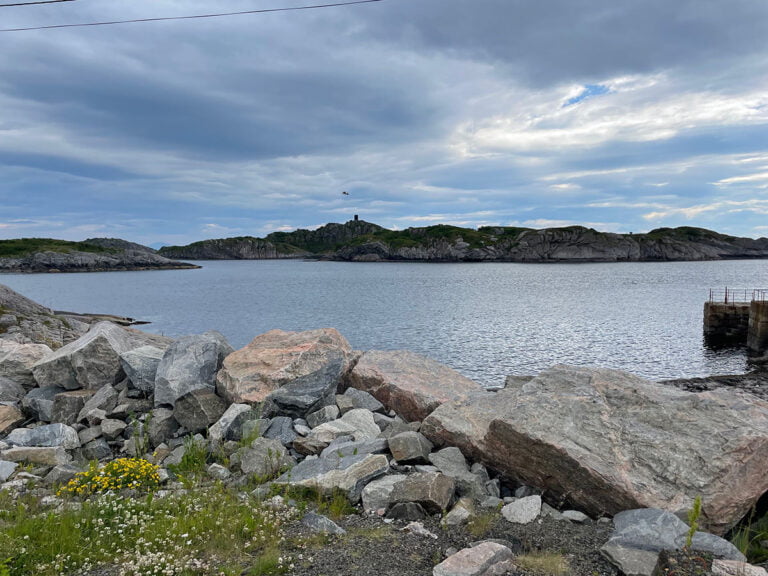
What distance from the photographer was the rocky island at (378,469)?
5.76 meters

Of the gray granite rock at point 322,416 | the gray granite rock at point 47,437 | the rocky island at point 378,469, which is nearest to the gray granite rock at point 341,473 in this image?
the rocky island at point 378,469

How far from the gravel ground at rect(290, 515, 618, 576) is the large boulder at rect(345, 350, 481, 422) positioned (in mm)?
4365

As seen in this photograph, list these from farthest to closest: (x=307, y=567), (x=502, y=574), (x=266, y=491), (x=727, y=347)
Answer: (x=727, y=347), (x=266, y=491), (x=307, y=567), (x=502, y=574)

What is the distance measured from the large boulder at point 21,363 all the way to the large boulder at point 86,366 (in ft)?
2.18

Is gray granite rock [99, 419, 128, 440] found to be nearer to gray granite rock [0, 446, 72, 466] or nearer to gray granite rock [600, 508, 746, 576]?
gray granite rock [0, 446, 72, 466]

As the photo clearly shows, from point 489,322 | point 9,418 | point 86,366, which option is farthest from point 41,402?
point 489,322

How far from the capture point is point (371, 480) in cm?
775

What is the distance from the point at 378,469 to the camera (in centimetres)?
786

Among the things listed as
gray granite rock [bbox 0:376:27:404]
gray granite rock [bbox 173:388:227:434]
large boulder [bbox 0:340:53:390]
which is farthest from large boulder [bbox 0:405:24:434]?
gray granite rock [bbox 173:388:227:434]

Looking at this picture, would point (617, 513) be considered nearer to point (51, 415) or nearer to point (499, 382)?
point (51, 415)

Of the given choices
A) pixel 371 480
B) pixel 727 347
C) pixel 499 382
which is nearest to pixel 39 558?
pixel 371 480

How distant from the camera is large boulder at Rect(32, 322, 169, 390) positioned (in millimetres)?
12727

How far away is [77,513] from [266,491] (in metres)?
2.52

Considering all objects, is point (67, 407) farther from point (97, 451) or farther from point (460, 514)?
point (460, 514)
